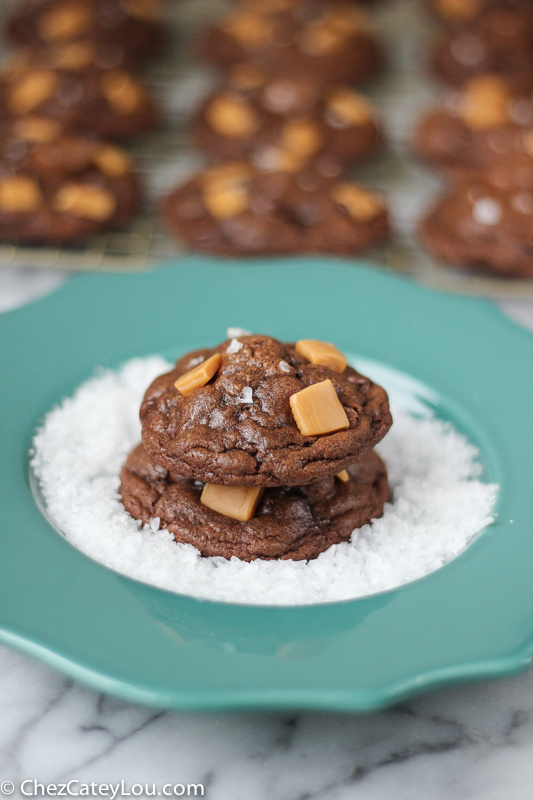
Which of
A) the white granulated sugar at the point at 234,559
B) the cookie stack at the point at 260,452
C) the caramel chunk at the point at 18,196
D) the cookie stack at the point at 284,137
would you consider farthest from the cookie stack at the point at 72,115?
the cookie stack at the point at 260,452

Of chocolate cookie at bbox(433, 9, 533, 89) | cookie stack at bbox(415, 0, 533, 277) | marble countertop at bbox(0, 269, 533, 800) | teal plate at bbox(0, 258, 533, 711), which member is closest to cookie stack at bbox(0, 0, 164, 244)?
teal plate at bbox(0, 258, 533, 711)

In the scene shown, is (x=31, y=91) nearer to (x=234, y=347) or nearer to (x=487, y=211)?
(x=487, y=211)

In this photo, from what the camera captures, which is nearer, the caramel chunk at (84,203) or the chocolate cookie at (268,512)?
the chocolate cookie at (268,512)

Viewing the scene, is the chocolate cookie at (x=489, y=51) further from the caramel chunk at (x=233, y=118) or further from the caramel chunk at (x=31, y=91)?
the caramel chunk at (x=31, y=91)

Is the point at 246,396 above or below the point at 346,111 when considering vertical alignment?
above

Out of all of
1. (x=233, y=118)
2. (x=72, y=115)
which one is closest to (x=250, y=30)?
(x=233, y=118)

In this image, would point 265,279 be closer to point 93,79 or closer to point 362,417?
point 362,417

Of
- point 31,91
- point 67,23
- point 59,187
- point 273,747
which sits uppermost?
point 67,23

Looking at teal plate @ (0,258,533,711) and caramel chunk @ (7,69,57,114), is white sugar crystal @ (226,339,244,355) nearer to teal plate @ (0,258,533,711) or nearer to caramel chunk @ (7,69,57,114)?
teal plate @ (0,258,533,711)
